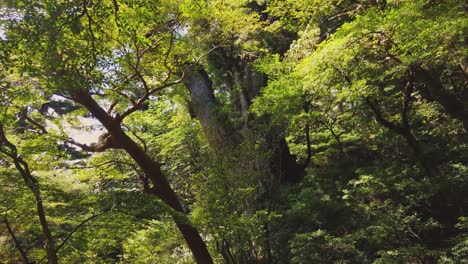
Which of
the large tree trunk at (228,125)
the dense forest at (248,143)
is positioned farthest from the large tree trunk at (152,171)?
the large tree trunk at (228,125)

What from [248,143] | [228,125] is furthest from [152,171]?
[228,125]

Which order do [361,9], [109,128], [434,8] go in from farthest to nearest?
[361,9] < [109,128] < [434,8]

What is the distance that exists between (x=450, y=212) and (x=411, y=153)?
1505 mm

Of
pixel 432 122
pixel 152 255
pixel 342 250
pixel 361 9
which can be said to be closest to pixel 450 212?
pixel 432 122

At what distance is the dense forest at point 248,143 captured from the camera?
5.07 meters

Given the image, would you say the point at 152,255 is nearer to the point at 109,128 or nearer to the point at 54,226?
the point at 54,226

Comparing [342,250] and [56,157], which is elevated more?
[56,157]

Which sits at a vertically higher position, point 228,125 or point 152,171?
point 228,125

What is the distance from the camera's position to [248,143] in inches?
312

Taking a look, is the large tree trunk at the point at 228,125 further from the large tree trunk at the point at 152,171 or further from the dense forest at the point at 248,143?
the large tree trunk at the point at 152,171

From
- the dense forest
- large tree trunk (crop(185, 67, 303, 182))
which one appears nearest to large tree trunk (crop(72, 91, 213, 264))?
the dense forest

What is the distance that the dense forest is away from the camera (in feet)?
16.6

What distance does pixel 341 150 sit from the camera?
999 cm

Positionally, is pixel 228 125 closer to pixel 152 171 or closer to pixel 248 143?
pixel 248 143
